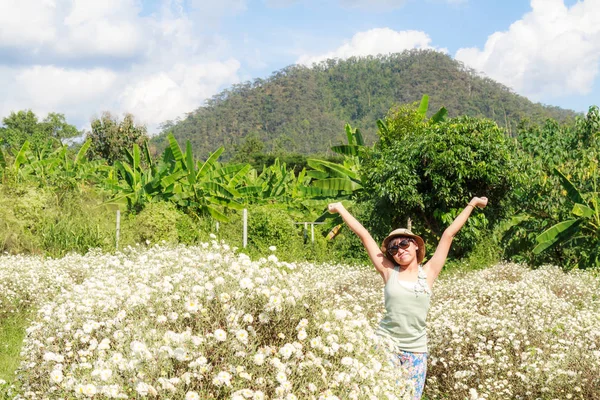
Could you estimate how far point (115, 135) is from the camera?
28578 millimetres

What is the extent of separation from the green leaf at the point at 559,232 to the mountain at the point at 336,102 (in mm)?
60468

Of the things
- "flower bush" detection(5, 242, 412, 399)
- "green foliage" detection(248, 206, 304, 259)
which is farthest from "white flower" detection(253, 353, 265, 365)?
"green foliage" detection(248, 206, 304, 259)

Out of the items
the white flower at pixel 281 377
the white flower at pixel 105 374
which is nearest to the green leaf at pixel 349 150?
the white flower at pixel 281 377

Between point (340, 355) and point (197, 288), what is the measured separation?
0.96 m

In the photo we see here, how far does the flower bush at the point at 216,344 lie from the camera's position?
3.24m

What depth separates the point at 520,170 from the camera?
15.1 m

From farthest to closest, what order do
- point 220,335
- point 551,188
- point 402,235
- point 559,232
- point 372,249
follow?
1. point 551,188
2. point 559,232
3. point 372,249
4. point 402,235
5. point 220,335

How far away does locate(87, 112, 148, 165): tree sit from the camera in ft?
93.7

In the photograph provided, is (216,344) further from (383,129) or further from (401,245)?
(383,129)

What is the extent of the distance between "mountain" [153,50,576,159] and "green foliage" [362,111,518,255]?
58212mm

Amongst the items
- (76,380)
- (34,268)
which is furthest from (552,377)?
(34,268)

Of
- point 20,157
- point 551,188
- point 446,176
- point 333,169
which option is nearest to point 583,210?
point 551,188

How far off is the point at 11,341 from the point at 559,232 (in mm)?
11432

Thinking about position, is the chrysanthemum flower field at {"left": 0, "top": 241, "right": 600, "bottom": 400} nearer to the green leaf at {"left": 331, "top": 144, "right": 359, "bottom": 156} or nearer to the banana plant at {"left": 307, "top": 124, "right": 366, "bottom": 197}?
the banana plant at {"left": 307, "top": 124, "right": 366, "bottom": 197}
